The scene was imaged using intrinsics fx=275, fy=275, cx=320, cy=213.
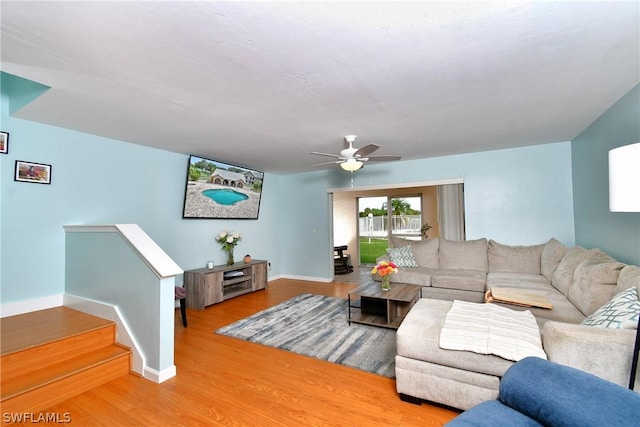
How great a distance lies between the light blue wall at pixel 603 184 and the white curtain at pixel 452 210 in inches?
59.3

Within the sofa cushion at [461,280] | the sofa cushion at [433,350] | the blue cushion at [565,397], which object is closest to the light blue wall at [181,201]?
the sofa cushion at [461,280]

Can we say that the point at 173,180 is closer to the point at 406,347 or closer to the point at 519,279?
the point at 406,347

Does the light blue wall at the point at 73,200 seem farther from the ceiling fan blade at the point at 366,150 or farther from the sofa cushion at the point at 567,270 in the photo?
the sofa cushion at the point at 567,270

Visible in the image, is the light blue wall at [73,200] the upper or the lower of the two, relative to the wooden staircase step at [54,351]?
upper

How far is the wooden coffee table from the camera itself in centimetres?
331

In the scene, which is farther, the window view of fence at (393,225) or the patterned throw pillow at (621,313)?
the window view of fence at (393,225)

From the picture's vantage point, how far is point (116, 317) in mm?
2605

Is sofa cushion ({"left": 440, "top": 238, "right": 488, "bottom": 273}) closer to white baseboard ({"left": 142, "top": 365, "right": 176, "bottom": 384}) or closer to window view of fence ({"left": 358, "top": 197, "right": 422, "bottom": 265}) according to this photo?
window view of fence ({"left": 358, "top": 197, "right": 422, "bottom": 265})

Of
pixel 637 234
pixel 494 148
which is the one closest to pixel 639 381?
pixel 637 234

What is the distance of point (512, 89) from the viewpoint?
2326 mm

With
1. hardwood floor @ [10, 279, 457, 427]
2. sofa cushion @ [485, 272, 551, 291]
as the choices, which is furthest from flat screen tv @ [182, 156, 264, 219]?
sofa cushion @ [485, 272, 551, 291]

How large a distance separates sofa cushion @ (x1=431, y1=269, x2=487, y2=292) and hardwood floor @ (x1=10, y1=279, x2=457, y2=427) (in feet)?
7.24

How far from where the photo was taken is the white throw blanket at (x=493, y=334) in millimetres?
1735

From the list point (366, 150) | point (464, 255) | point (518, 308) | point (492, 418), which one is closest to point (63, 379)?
point (492, 418)
